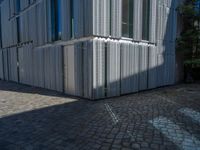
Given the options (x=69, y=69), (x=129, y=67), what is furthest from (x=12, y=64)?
(x=129, y=67)

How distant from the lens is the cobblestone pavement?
3.41 meters

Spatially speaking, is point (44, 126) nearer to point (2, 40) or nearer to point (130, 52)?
point (130, 52)

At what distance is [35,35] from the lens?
10633mm

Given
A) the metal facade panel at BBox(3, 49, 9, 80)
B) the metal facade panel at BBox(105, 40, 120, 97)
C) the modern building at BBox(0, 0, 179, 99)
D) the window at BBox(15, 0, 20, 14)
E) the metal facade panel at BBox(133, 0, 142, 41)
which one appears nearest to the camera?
the modern building at BBox(0, 0, 179, 99)

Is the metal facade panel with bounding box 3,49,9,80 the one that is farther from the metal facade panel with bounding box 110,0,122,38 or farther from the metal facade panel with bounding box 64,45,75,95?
the metal facade panel with bounding box 110,0,122,38

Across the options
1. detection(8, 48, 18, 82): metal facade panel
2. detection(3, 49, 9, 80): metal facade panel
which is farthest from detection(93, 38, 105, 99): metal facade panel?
detection(3, 49, 9, 80): metal facade panel

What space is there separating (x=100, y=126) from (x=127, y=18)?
5291 mm

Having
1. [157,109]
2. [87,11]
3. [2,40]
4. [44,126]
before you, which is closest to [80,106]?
[44,126]

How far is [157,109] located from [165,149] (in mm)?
2594

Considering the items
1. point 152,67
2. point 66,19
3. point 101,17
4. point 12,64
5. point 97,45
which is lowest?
point 152,67

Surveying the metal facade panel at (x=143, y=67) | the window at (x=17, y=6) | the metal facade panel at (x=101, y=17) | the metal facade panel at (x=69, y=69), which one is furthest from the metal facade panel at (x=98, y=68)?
the window at (x=17, y=6)

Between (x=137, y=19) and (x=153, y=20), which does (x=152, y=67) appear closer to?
(x=153, y=20)

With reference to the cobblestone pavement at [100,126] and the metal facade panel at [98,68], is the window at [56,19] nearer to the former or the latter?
the metal facade panel at [98,68]

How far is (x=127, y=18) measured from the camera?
7957 millimetres
